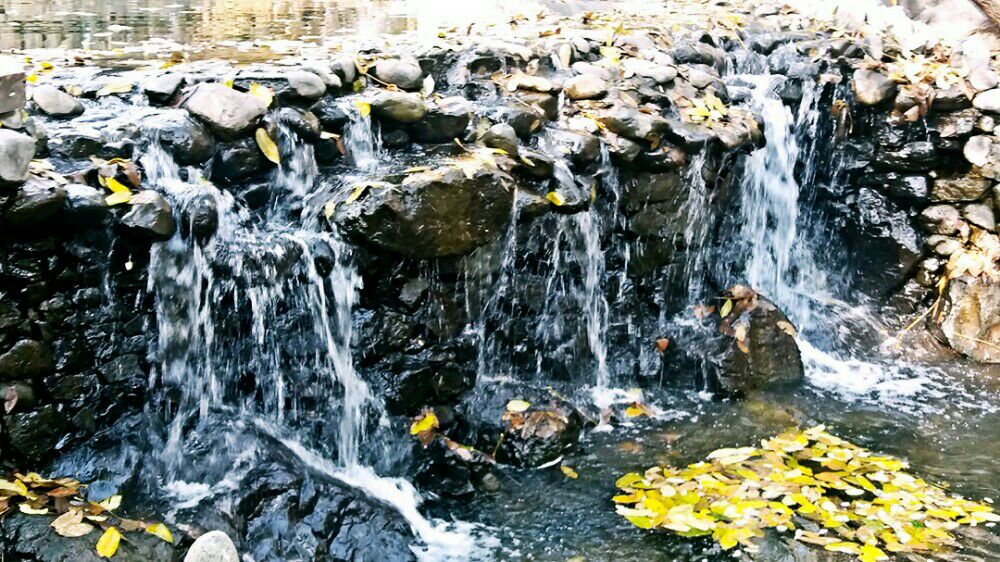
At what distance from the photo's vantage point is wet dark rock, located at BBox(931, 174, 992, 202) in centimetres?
684

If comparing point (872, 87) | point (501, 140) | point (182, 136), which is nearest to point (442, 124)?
point (501, 140)

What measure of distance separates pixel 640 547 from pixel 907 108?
4747 millimetres

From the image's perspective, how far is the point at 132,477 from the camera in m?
4.14

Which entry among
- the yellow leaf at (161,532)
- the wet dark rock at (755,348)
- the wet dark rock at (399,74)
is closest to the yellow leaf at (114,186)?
the yellow leaf at (161,532)

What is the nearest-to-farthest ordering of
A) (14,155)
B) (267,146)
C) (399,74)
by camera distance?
(14,155), (267,146), (399,74)

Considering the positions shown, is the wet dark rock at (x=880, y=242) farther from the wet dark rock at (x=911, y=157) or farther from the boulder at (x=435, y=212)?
the boulder at (x=435, y=212)

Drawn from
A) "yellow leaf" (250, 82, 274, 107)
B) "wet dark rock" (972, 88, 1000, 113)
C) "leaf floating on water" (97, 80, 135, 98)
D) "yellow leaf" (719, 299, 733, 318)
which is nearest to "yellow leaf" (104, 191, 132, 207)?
"yellow leaf" (250, 82, 274, 107)

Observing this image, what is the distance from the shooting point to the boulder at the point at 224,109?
479 cm

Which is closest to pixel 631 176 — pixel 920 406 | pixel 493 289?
pixel 493 289

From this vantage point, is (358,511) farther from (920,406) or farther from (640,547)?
(920,406)

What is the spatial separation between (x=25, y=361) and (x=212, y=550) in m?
1.36

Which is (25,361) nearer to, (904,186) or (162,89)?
(162,89)

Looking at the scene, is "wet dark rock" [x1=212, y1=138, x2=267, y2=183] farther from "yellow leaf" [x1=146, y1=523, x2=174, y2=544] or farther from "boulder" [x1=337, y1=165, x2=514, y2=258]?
"yellow leaf" [x1=146, y1=523, x2=174, y2=544]

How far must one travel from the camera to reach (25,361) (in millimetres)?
3912
